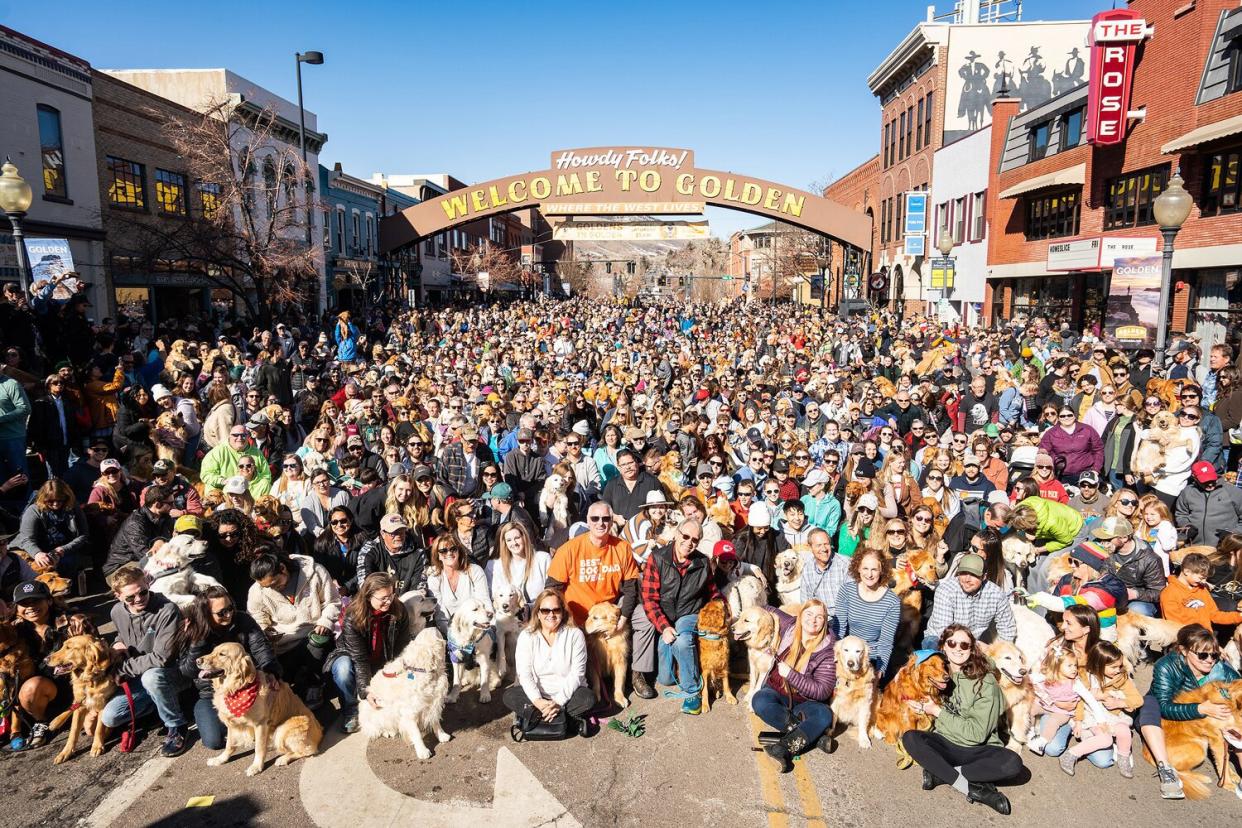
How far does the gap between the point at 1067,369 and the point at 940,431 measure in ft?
7.44

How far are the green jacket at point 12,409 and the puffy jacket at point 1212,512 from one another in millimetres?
11982

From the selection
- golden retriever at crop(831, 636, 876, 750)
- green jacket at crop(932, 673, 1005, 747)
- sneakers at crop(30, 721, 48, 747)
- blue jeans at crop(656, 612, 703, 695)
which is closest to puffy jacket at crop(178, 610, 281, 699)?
sneakers at crop(30, 721, 48, 747)

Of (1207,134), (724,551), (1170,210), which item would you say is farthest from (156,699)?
(1207,134)

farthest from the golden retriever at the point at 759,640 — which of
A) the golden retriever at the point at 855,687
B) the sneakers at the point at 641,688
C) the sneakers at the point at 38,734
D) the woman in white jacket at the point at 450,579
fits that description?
the sneakers at the point at 38,734

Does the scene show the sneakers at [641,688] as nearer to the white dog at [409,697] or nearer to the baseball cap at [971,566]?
the white dog at [409,697]

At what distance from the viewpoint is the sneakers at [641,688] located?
5852mm

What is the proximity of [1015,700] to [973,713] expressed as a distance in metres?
0.49

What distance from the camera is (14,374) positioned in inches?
359

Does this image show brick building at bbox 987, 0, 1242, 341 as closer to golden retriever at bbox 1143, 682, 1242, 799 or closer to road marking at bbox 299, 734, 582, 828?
golden retriever at bbox 1143, 682, 1242, 799

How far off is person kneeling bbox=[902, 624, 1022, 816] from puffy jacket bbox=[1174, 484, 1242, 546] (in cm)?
348

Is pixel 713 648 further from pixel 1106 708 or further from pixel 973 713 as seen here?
pixel 1106 708

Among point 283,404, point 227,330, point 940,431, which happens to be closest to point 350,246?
point 227,330

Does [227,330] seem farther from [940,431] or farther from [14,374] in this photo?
[940,431]

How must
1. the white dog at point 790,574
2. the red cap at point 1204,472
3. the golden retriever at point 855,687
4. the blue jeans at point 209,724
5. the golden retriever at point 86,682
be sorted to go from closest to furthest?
the golden retriever at point 86,682 < the blue jeans at point 209,724 < the golden retriever at point 855,687 < the white dog at point 790,574 < the red cap at point 1204,472
